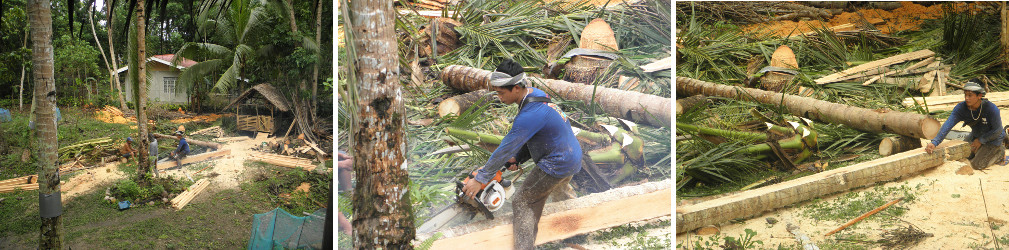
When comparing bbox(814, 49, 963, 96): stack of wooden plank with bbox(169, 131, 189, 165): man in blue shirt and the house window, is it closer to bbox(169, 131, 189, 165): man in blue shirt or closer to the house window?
bbox(169, 131, 189, 165): man in blue shirt

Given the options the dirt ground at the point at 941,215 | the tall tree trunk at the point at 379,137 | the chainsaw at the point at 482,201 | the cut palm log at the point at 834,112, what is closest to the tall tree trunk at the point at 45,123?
the tall tree trunk at the point at 379,137

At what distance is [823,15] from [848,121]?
107 centimetres

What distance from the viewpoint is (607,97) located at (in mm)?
3506

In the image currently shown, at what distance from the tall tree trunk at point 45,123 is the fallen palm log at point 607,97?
474cm

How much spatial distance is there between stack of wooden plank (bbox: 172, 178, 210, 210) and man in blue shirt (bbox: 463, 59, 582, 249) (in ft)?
21.4

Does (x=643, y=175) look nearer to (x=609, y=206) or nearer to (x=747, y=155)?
(x=609, y=206)

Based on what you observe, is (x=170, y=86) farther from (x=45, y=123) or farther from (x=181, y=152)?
(x=45, y=123)

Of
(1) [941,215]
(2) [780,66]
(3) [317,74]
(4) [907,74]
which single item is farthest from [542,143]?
(3) [317,74]

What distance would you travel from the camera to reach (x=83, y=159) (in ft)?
27.3

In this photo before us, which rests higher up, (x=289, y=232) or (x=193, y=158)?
(x=193, y=158)

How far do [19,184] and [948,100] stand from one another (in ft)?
35.1

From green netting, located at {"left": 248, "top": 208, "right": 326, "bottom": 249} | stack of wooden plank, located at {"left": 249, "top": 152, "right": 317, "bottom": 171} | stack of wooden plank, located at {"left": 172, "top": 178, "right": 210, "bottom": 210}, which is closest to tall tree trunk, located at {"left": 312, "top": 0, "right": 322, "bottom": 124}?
stack of wooden plank, located at {"left": 249, "top": 152, "right": 317, "bottom": 171}

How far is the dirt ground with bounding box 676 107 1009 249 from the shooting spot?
170 inches

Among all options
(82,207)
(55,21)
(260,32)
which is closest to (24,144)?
(82,207)
